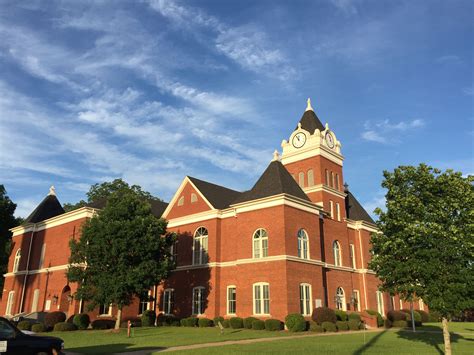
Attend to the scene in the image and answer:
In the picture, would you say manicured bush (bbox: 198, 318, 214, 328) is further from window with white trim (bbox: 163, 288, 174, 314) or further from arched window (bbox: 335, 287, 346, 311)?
arched window (bbox: 335, 287, 346, 311)

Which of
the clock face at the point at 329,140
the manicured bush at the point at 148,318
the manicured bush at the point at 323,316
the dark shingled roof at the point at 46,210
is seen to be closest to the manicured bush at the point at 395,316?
the manicured bush at the point at 323,316

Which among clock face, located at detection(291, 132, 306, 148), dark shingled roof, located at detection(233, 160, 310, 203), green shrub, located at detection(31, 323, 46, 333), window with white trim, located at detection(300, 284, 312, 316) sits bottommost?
green shrub, located at detection(31, 323, 46, 333)

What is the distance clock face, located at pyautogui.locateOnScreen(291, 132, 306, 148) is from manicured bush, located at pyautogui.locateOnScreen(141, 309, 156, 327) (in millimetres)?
21616

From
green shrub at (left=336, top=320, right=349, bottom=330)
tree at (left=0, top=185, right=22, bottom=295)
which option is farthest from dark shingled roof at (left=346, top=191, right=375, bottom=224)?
tree at (left=0, top=185, right=22, bottom=295)

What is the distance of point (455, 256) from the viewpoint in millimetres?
15766

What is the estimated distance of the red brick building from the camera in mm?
32969

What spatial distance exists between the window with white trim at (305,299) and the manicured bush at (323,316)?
1194 mm

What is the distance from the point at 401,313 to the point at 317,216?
14305 millimetres

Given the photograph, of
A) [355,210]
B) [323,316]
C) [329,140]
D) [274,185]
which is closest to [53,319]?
[274,185]

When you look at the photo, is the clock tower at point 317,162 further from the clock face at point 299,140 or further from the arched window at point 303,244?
the arched window at point 303,244

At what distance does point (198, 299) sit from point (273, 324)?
10.2 m

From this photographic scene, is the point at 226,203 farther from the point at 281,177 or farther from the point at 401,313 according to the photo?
the point at 401,313

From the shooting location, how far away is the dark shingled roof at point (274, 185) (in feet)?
113

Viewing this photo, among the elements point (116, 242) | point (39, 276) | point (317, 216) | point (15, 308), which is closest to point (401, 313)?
point (317, 216)
